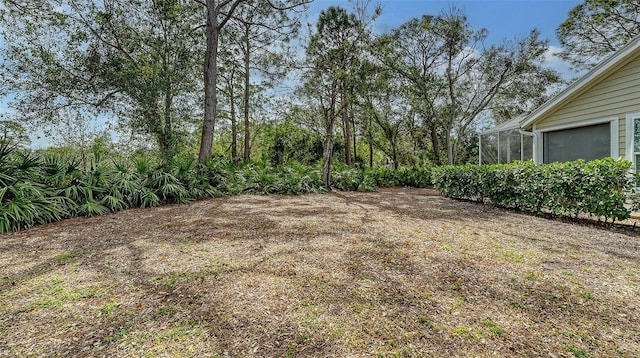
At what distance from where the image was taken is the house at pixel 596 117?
205 inches

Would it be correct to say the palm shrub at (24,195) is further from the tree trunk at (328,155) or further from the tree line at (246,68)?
the tree trunk at (328,155)

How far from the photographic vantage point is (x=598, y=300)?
2045 millimetres

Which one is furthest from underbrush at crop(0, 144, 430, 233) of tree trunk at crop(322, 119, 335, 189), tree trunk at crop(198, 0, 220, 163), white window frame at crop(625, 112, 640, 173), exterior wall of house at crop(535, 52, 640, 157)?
white window frame at crop(625, 112, 640, 173)

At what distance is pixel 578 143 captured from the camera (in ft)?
20.6

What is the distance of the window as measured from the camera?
5.75 meters

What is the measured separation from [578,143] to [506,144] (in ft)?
12.5

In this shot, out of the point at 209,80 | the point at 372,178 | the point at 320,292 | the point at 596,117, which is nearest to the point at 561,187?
the point at 596,117

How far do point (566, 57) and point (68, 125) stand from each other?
20015mm

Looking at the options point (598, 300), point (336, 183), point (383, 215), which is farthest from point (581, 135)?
point (336, 183)

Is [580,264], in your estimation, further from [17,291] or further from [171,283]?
[17,291]

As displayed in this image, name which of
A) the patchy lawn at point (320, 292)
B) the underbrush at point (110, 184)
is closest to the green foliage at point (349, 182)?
the underbrush at point (110, 184)

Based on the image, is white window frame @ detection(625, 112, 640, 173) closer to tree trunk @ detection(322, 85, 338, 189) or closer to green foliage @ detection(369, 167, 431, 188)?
tree trunk @ detection(322, 85, 338, 189)

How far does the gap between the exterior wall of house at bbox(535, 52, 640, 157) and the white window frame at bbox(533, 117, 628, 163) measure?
16 millimetres

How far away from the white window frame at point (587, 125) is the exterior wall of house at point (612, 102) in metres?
0.02
